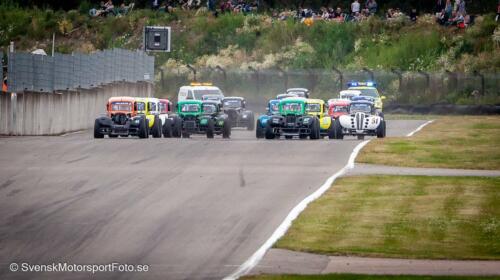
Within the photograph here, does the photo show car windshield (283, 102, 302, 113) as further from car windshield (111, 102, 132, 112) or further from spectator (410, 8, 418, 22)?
spectator (410, 8, 418, 22)

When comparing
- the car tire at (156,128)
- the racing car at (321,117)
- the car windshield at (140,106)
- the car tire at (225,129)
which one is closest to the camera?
the racing car at (321,117)

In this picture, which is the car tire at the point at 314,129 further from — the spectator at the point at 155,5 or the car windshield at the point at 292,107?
the spectator at the point at 155,5

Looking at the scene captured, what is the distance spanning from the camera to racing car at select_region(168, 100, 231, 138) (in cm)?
4722

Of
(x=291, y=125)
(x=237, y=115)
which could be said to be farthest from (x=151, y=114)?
(x=237, y=115)

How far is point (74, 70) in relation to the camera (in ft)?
171

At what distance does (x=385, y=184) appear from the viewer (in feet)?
94.1

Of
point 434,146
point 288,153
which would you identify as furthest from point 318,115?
point 288,153

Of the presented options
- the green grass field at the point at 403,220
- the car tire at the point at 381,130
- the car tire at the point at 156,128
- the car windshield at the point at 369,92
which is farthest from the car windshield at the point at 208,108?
the green grass field at the point at 403,220

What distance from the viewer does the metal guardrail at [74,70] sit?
149 feet

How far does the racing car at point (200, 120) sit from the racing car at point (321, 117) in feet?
10.3

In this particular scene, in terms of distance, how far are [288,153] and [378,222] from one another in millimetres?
13563

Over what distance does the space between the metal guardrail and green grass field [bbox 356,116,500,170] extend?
1219 cm

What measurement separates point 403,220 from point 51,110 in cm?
2706

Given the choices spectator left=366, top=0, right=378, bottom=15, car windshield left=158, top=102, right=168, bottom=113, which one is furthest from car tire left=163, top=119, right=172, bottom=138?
spectator left=366, top=0, right=378, bottom=15
